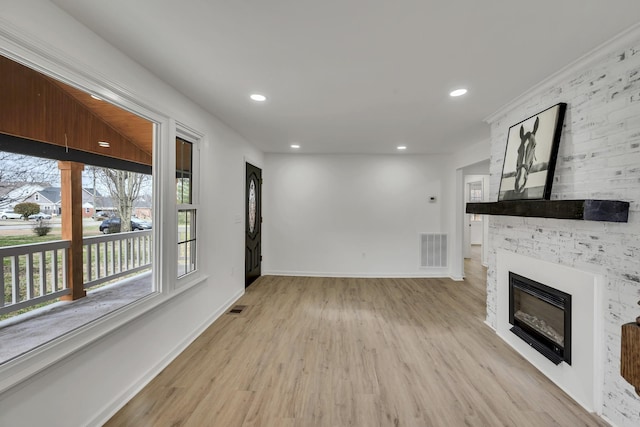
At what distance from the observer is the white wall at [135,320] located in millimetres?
1269

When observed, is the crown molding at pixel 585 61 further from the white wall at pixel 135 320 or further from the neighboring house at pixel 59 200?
the neighboring house at pixel 59 200

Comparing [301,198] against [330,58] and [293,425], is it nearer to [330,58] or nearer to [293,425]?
[330,58]

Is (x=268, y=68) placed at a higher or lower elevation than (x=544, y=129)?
higher

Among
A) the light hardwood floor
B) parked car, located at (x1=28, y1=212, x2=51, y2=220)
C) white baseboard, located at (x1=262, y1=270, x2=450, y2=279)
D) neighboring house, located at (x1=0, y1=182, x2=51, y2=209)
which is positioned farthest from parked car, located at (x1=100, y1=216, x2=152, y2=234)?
white baseboard, located at (x1=262, y1=270, x2=450, y2=279)

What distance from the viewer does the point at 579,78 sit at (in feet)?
6.27

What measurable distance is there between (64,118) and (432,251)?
18.2ft

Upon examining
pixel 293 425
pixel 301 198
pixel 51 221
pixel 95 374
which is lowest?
pixel 293 425

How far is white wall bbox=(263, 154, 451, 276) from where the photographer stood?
5.11m

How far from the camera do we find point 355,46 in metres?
1.67

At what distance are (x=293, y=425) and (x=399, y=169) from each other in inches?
179

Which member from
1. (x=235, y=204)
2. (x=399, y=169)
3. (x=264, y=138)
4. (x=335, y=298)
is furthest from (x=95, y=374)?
(x=399, y=169)

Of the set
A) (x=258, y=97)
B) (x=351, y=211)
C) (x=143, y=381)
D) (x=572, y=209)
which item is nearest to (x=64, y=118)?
(x=258, y=97)

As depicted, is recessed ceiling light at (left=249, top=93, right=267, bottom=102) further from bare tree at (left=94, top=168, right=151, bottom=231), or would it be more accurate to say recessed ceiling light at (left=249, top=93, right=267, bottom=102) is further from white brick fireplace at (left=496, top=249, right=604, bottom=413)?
white brick fireplace at (left=496, top=249, right=604, bottom=413)

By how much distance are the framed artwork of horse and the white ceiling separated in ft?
1.08
